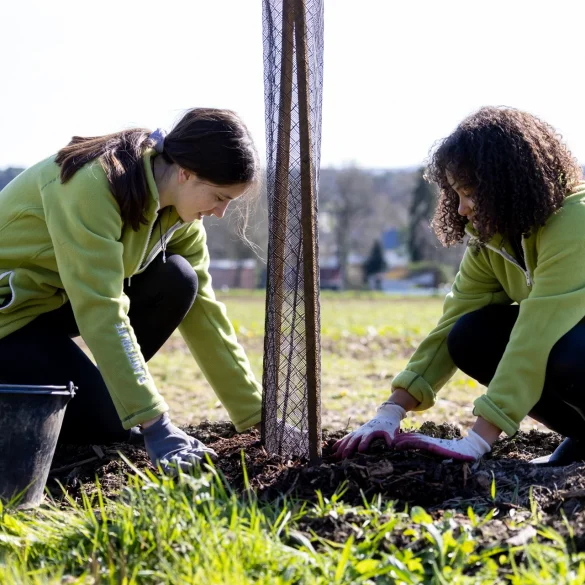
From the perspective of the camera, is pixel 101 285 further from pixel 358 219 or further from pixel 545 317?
pixel 358 219

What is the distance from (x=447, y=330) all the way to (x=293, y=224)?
0.85m

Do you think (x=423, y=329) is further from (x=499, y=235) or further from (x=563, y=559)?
(x=563, y=559)

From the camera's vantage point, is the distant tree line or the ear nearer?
the ear

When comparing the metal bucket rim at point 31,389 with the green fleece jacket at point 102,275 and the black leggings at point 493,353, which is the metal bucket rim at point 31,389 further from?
the black leggings at point 493,353

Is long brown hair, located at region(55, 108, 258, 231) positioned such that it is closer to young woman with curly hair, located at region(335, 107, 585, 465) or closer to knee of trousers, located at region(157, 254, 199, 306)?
knee of trousers, located at region(157, 254, 199, 306)

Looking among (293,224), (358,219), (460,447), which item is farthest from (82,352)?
(358,219)

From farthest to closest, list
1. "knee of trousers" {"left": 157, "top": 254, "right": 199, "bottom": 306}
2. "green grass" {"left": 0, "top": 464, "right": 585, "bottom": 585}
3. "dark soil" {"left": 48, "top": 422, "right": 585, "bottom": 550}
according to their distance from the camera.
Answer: "knee of trousers" {"left": 157, "top": 254, "right": 199, "bottom": 306}, "dark soil" {"left": 48, "top": 422, "right": 585, "bottom": 550}, "green grass" {"left": 0, "top": 464, "right": 585, "bottom": 585}

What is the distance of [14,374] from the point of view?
2785mm

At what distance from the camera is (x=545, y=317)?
8.33 feet

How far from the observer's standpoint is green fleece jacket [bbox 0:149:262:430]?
2.44 meters

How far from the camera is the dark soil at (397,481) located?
215 cm

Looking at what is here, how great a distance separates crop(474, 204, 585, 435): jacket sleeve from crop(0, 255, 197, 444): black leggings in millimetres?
1281

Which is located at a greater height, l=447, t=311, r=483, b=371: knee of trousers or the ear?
the ear

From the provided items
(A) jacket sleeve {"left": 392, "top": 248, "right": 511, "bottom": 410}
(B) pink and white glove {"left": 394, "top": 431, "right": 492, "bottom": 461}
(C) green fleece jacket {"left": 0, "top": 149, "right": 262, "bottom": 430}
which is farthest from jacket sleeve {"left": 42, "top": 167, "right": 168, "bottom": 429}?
(A) jacket sleeve {"left": 392, "top": 248, "right": 511, "bottom": 410}
